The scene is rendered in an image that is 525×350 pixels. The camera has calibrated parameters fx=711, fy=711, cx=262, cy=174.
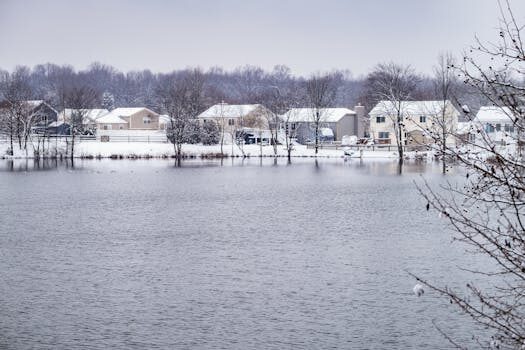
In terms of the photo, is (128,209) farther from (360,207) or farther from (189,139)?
(189,139)

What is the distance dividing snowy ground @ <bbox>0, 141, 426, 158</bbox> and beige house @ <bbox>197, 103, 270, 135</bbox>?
681 cm

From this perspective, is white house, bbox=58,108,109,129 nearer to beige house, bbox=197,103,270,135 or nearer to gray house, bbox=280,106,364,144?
beige house, bbox=197,103,270,135

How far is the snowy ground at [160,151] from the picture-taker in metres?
92.1

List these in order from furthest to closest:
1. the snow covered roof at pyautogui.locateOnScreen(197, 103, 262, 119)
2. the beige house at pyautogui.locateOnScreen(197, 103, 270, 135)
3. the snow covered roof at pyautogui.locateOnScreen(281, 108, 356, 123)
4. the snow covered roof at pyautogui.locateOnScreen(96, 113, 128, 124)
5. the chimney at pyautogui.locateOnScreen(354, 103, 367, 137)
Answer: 1. the snow covered roof at pyautogui.locateOnScreen(96, 113, 128, 124)
2. the chimney at pyautogui.locateOnScreen(354, 103, 367, 137)
3. the snow covered roof at pyautogui.locateOnScreen(197, 103, 262, 119)
4. the beige house at pyautogui.locateOnScreen(197, 103, 270, 135)
5. the snow covered roof at pyautogui.locateOnScreen(281, 108, 356, 123)

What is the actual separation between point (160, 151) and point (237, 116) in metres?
21.0

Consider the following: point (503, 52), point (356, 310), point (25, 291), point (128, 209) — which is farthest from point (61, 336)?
point (128, 209)

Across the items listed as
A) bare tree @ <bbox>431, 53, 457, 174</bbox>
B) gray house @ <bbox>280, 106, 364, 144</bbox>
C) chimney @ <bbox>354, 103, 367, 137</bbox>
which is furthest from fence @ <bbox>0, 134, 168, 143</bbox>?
bare tree @ <bbox>431, 53, 457, 174</bbox>

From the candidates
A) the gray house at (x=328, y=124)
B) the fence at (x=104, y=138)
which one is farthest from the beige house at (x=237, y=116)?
the fence at (x=104, y=138)

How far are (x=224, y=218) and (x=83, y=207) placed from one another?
9.68m

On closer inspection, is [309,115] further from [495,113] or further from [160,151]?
[495,113]

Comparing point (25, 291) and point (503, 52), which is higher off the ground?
point (503, 52)

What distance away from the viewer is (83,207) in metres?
40.6

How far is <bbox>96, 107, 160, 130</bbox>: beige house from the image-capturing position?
125438 mm

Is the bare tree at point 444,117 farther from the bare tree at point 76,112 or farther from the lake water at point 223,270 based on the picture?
the bare tree at point 76,112
